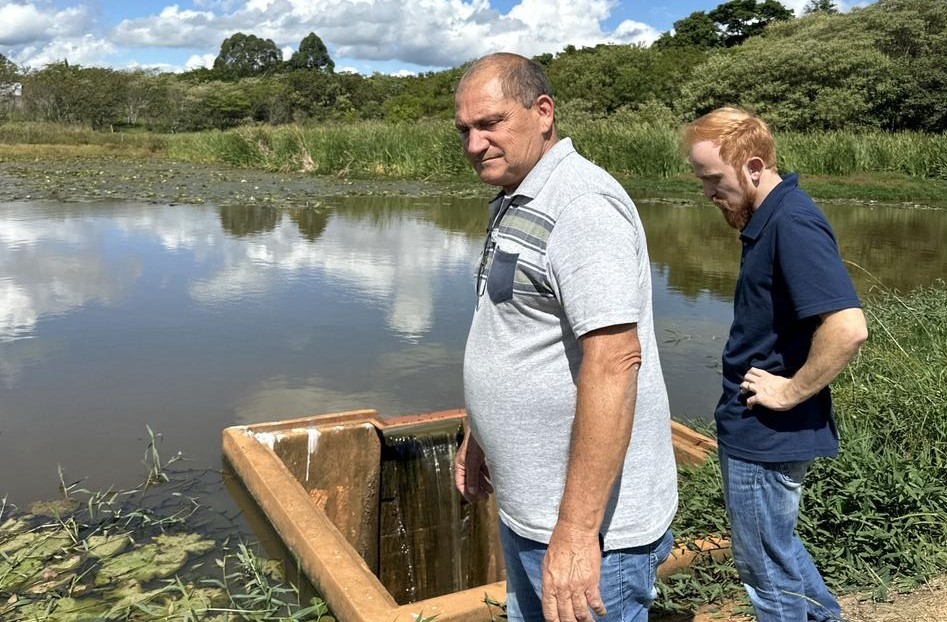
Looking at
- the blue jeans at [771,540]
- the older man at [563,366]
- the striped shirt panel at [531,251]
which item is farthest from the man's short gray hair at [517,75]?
the blue jeans at [771,540]

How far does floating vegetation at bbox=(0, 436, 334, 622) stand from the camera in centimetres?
284

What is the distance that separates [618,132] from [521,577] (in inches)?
836

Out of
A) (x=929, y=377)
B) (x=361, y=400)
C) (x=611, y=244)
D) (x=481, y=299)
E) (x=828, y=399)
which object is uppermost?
(x=611, y=244)

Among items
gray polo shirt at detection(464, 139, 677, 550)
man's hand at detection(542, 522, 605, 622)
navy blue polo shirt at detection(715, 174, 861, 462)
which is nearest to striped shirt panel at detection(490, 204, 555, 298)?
gray polo shirt at detection(464, 139, 677, 550)

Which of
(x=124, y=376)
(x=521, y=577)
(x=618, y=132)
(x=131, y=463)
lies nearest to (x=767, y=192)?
(x=521, y=577)

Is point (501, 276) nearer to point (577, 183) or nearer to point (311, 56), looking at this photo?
point (577, 183)

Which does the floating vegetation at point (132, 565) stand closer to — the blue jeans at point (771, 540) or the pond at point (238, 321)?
the pond at point (238, 321)

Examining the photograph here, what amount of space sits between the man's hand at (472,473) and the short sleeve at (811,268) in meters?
0.84

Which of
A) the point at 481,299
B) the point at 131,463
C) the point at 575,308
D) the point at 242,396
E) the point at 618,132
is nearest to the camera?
the point at 575,308

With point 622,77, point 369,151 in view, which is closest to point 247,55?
point 622,77

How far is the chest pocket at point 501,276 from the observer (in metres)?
1.61

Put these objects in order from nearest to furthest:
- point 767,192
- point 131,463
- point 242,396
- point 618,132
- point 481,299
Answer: point 481,299, point 767,192, point 131,463, point 242,396, point 618,132

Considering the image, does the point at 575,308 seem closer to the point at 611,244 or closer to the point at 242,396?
the point at 611,244

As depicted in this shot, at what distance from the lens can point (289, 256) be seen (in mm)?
10016
